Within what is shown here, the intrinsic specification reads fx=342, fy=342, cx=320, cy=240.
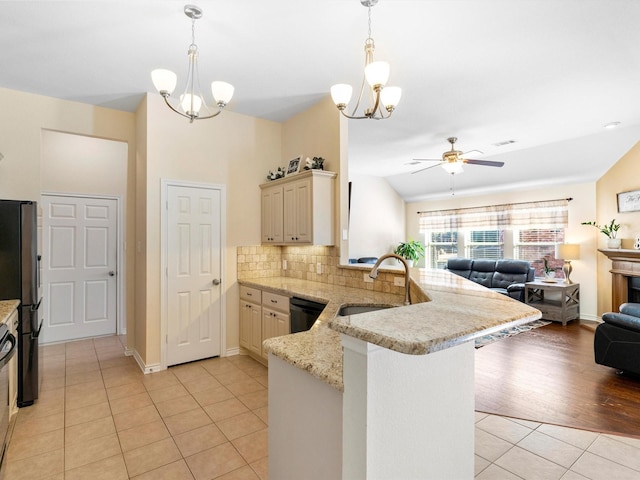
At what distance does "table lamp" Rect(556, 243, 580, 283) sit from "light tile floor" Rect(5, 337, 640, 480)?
4303 mm

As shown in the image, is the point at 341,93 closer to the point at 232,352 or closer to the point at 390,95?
the point at 390,95

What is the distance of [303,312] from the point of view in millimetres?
3100

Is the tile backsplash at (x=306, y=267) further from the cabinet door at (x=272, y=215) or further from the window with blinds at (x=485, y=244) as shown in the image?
the window with blinds at (x=485, y=244)

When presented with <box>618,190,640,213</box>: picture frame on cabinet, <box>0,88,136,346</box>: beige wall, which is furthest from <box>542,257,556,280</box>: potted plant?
<box>0,88,136,346</box>: beige wall

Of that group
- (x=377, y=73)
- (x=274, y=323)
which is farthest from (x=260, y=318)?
(x=377, y=73)

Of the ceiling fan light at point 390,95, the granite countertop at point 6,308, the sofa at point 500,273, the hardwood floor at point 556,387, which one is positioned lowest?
the hardwood floor at point 556,387

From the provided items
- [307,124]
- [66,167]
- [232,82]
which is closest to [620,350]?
[307,124]

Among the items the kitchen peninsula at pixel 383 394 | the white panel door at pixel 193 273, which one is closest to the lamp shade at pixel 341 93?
the kitchen peninsula at pixel 383 394

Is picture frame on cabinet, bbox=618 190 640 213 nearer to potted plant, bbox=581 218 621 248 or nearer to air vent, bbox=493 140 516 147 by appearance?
potted plant, bbox=581 218 621 248

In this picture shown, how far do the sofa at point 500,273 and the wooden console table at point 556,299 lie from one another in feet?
0.62

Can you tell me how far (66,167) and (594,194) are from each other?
27.5 ft

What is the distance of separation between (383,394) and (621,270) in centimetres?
614

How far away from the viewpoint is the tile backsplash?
3.33 m

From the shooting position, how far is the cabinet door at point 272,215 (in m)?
4.07
